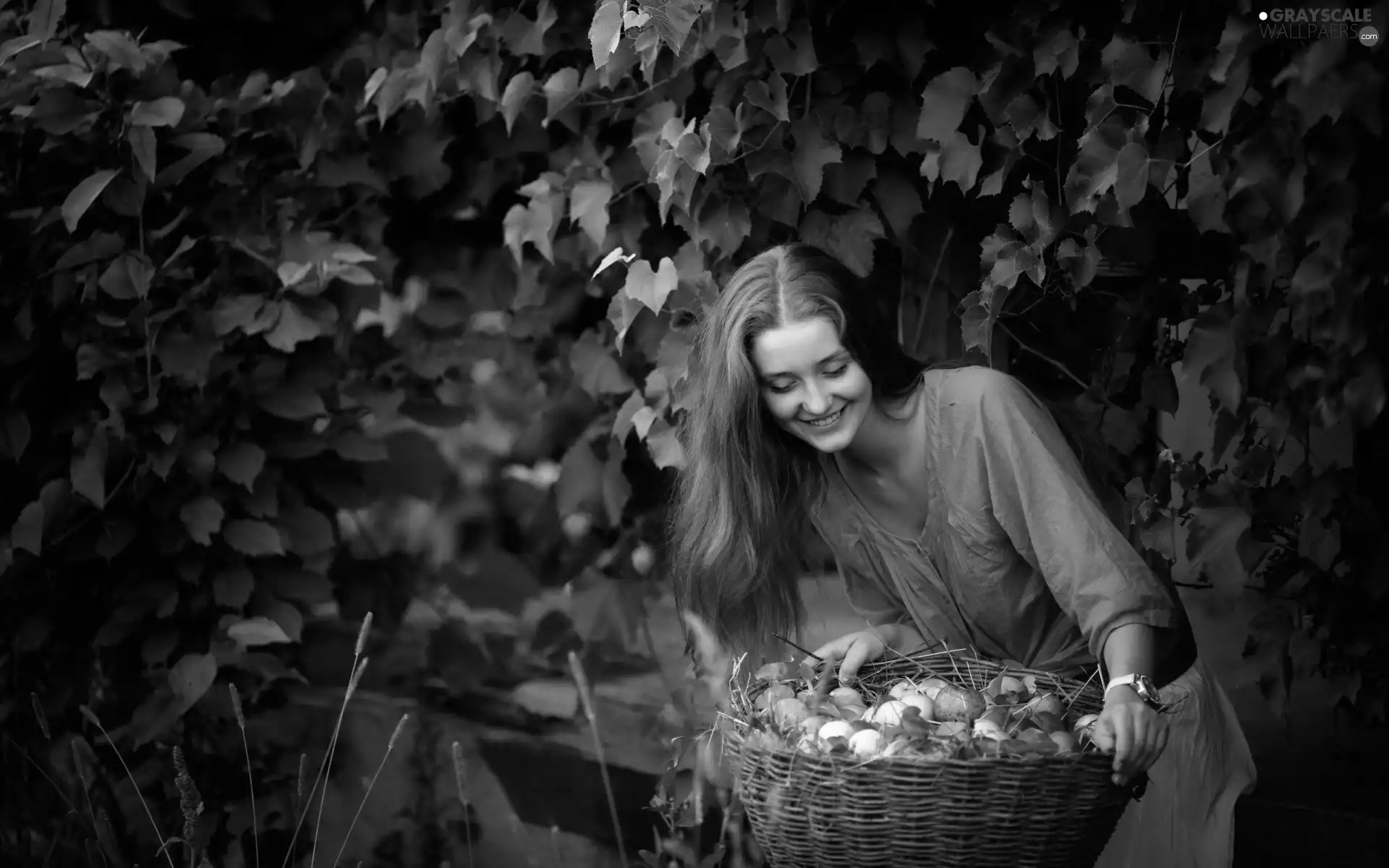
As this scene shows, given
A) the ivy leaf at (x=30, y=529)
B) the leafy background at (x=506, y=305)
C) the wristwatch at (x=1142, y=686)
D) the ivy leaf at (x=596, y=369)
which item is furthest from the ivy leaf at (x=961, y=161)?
the ivy leaf at (x=30, y=529)

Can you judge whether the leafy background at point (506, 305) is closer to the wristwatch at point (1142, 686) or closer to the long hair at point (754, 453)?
the long hair at point (754, 453)

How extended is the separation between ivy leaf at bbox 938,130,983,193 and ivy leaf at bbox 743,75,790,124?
287 mm

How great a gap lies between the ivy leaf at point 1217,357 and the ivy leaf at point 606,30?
1.02 meters

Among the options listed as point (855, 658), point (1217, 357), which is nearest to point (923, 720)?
point (855, 658)

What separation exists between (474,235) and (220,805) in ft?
4.85

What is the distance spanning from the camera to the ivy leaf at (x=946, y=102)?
2229mm

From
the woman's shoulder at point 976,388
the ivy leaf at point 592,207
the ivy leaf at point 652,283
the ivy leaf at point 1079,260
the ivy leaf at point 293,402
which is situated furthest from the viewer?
the ivy leaf at point 293,402

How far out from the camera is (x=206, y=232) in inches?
123

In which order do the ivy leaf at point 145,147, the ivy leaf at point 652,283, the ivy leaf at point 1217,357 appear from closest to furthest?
the ivy leaf at point 1217,357, the ivy leaf at point 652,283, the ivy leaf at point 145,147

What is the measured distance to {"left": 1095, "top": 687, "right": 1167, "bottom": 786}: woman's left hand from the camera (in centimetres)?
149

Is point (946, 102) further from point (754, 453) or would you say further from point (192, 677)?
point (192, 677)

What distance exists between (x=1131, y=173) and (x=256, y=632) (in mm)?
2115

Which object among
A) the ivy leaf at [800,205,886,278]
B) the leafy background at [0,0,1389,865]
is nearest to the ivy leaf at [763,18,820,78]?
the leafy background at [0,0,1389,865]

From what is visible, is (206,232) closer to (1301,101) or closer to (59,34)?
(59,34)
